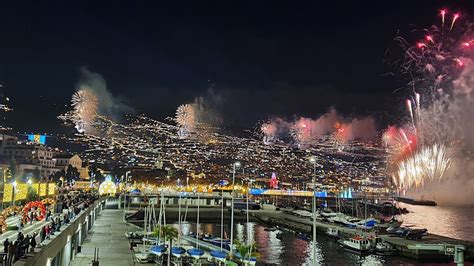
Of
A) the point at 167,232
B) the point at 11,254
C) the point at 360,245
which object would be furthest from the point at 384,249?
the point at 11,254

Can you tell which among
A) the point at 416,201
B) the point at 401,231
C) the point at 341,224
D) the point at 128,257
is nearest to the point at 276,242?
the point at 401,231

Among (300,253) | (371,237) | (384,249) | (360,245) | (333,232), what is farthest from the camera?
(333,232)

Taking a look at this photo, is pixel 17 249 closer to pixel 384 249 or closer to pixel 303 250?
pixel 384 249

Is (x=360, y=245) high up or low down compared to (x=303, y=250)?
up

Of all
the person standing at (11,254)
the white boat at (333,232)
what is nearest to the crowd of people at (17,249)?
the person standing at (11,254)

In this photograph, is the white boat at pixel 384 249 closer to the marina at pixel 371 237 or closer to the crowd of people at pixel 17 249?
the marina at pixel 371 237

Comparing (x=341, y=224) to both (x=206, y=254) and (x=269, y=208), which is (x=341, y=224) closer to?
(x=269, y=208)

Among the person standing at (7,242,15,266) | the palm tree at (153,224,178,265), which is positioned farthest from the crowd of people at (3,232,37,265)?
the palm tree at (153,224,178,265)

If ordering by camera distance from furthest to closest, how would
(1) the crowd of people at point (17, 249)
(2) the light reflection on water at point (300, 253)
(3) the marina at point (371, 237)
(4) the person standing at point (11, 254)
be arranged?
1. (3) the marina at point (371, 237)
2. (2) the light reflection on water at point (300, 253)
3. (1) the crowd of people at point (17, 249)
4. (4) the person standing at point (11, 254)
